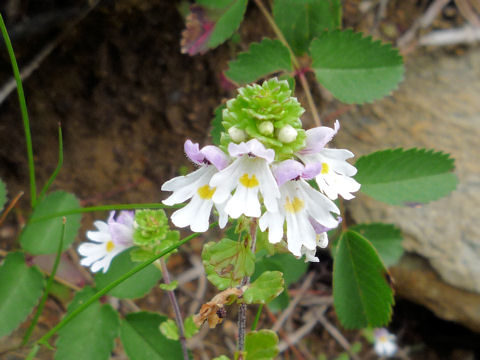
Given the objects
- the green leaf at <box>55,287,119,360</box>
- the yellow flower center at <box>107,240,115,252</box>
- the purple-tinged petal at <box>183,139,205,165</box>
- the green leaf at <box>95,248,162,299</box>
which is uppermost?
the purple-tinged petal at <box>183,139,205,165</box>

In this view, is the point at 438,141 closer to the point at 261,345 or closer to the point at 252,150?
the point at 261,345

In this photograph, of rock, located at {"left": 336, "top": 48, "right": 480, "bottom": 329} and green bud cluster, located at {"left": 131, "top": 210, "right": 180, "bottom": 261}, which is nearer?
green bud cluster, located at {"left": 131, "top": 210, "right": 180, "bottom": 261}

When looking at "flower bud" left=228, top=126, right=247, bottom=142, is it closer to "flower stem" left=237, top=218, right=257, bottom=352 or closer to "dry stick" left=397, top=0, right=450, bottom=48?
"flower stem" left=237, top=218, right=257, bottom=352

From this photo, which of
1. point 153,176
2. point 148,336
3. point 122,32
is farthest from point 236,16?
point 148,336

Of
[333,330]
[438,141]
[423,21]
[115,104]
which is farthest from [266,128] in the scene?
[423,21]

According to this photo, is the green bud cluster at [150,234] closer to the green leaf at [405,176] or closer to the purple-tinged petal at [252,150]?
the purple-tinged petal at [252,150]

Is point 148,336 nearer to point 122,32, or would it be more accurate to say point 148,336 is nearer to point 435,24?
point 122,32


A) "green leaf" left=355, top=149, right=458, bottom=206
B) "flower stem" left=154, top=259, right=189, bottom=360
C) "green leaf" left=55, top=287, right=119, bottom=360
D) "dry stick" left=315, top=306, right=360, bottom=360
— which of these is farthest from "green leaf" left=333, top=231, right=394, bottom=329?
"dry stick" left=315, top=306, right=360, bottom=360
